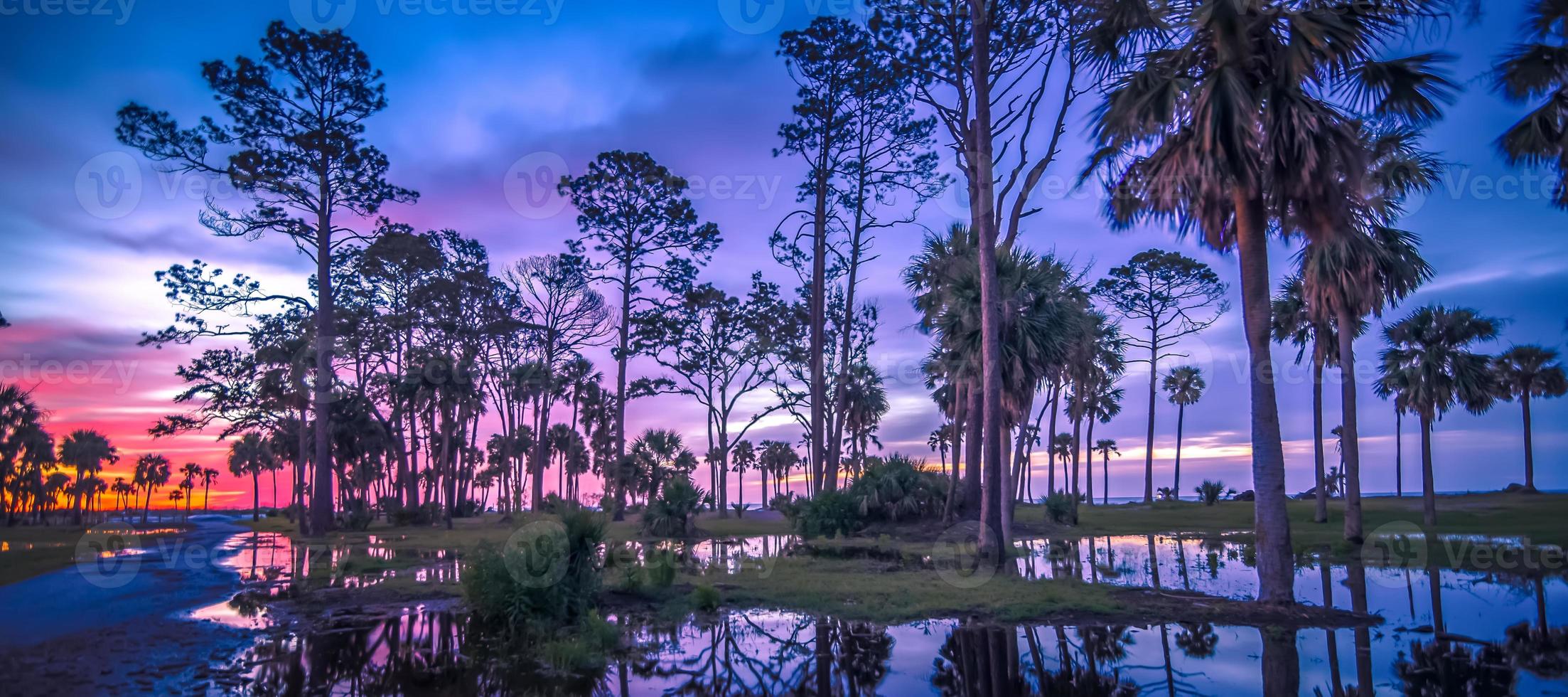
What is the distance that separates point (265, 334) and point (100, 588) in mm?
25394

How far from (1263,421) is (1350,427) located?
1391 cm

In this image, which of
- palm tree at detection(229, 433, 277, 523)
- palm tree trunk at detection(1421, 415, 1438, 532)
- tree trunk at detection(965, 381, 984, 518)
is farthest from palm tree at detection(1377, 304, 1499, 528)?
palm tree at detection(229, 433, 277, 523)

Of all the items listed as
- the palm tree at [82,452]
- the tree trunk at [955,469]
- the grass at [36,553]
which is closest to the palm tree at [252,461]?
the palm tree at [82,452]

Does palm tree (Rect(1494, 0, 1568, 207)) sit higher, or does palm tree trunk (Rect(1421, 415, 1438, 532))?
palm tree (Rect(1494, 0, 1568, 207))

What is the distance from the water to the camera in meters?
7.65

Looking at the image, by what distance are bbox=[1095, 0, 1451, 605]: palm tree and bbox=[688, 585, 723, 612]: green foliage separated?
7674 millimetres

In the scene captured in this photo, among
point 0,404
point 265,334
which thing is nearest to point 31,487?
point 0,404

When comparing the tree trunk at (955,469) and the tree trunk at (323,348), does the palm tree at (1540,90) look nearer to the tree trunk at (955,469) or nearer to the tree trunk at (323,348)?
the tree trunk at (955,469)

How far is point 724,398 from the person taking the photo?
4750cm

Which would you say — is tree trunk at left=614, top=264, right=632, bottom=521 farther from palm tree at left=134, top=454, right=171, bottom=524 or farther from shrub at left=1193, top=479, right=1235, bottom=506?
palm tree at left=134, top=454, right=171, bottom=524

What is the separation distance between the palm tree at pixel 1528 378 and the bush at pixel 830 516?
1434 inches

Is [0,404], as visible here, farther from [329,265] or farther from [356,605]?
[356,605]

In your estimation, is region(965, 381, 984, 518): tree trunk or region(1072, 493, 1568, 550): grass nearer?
region(965, 381, 984, 518): tree trunk

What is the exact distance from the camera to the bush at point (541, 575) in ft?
33.8
